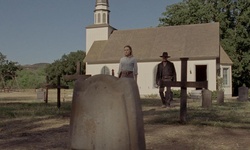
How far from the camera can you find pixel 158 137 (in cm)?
578

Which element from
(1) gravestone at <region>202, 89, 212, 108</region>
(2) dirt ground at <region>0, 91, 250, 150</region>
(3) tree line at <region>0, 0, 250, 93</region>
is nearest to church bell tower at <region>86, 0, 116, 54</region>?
(3) tree line at <region>0, 0, 250, 93</region>

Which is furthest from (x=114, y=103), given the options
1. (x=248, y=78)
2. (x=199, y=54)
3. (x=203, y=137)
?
(x=248, y=78)

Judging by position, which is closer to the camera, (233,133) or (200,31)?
(233,133)

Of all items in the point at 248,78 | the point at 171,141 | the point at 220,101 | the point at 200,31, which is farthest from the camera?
the point at 248,78

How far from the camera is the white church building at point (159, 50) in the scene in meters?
27.9

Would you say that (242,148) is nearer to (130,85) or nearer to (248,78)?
(130,85)

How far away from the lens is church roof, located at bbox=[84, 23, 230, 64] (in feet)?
92.7

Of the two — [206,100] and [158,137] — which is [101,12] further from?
[158,137]

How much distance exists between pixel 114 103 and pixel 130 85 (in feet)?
0.86

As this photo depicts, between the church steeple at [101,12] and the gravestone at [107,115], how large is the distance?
106 ft

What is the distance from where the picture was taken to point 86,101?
349cm

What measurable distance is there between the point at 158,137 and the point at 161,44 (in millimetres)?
25396

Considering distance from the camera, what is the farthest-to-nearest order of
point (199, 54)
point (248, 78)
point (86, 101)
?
point (248, 78), point (199, 54), point (86, 101)

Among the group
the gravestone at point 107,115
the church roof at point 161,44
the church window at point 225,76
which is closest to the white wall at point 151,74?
the church roof at point 161,44
